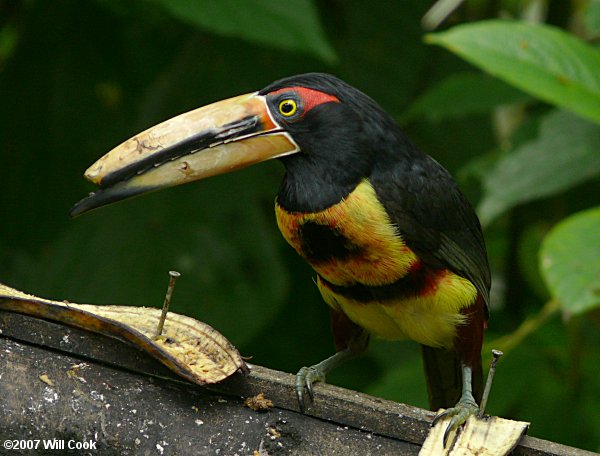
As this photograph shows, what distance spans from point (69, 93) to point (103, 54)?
0.59 ft

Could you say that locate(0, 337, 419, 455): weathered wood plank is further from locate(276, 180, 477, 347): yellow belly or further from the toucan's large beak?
locate(276, 180, 477, 347): yellow belly

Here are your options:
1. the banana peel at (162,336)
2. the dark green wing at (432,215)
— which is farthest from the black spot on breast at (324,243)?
the banana peel at (162,336)

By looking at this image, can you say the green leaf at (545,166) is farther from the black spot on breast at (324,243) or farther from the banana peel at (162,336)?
the banana peel at (162,336)

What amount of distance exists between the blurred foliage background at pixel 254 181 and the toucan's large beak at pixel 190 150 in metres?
1.04

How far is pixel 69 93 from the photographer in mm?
3604

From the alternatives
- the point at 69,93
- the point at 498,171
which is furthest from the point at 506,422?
the point at 69,93

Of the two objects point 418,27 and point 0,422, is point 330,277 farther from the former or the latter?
point 418,27

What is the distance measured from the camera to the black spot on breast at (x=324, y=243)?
2.10m

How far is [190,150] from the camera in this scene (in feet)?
6.63

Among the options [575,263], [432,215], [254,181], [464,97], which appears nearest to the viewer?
[432,215]

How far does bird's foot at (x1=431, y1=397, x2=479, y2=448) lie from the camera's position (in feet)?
5.55

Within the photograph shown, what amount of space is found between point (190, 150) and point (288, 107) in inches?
9.0

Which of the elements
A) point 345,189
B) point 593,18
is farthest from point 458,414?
point 593,18

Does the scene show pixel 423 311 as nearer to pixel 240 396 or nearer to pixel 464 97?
pixel 240 396
